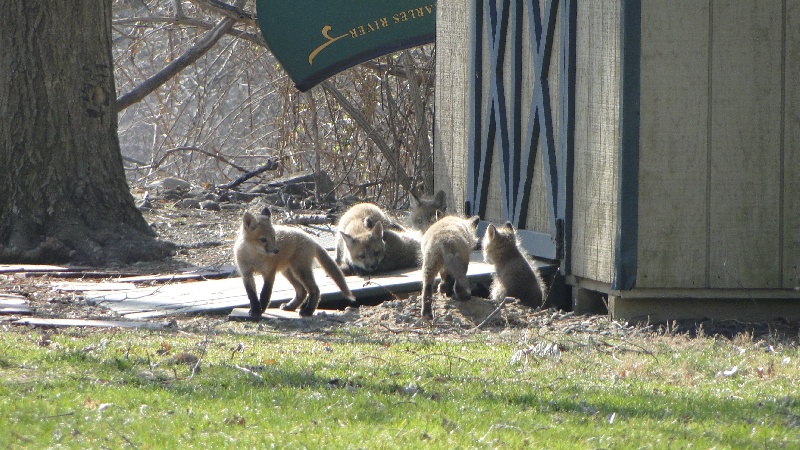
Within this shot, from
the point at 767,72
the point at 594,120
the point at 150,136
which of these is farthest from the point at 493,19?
the point at 150,136

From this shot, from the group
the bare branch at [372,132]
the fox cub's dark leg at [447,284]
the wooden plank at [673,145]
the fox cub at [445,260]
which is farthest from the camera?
the bare branch at [372,132]

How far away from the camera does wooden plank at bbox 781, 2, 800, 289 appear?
9320mm

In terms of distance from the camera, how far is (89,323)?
8.52m

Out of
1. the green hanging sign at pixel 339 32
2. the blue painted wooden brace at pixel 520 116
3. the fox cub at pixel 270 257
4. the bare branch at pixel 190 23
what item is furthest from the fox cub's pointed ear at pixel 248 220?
the bare branch at pixel 190 23

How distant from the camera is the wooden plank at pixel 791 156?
30.6ft

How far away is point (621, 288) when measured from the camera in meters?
9.35

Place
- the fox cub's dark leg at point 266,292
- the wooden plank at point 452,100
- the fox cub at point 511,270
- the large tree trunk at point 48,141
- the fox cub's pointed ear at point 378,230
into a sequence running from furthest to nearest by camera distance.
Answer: the wooden plank at point 452,100 < the large tree trunk at point 48,141 < the fox cub's pointed ear at point 378,230 < the fox cub at point 511,270 < the fox cub's dark leg at point 266,292

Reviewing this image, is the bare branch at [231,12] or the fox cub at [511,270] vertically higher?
the bare branch at [231,12]

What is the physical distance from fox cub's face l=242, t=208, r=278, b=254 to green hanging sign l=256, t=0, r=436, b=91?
5384mm

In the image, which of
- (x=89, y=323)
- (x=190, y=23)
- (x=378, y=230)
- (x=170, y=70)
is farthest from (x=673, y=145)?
(x=190, y=23)

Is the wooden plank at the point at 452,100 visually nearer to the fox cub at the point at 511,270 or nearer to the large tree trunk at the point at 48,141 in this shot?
the fox cub at the point at 511,270

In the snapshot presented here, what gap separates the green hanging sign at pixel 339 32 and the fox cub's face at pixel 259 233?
17.7 ft

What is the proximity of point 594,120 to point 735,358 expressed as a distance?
2771 mm

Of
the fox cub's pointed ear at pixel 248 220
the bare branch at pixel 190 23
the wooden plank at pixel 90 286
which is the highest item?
the bare branch at pixel 190 23
